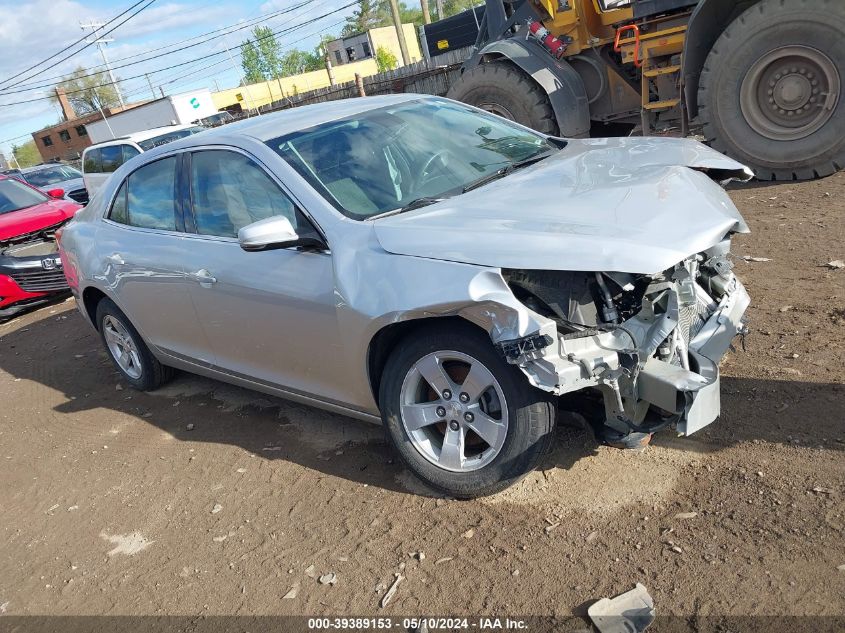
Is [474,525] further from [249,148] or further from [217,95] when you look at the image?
[217,95]

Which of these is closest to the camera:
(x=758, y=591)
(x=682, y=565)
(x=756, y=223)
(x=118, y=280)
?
(x=758, y=591)

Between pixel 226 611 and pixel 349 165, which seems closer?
pixel 226 611

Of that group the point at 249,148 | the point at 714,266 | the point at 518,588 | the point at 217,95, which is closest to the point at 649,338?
the point at 714,266

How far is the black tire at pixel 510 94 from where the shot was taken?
28.6 feet

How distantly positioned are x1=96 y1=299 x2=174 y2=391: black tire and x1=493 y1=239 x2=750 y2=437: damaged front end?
347 centimetres

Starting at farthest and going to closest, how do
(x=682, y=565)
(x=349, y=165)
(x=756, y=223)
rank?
(x=756, y=223) → (x=349, y=165) → (x=682, y=565)

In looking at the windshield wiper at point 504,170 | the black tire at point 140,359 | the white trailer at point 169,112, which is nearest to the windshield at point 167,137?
the black tire at point 140,359

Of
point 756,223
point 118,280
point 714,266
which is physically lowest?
point 756,223

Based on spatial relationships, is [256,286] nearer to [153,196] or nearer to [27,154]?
[153,196]

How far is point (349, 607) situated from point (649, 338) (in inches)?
65.7

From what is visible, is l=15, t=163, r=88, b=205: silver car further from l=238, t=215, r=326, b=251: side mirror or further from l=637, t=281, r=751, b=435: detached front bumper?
l=637, t=281, r=751, b=435: detached front bumper

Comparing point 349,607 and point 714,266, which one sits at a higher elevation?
point 714,266

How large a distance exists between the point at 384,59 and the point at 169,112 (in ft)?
102

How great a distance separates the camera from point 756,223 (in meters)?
6.27
